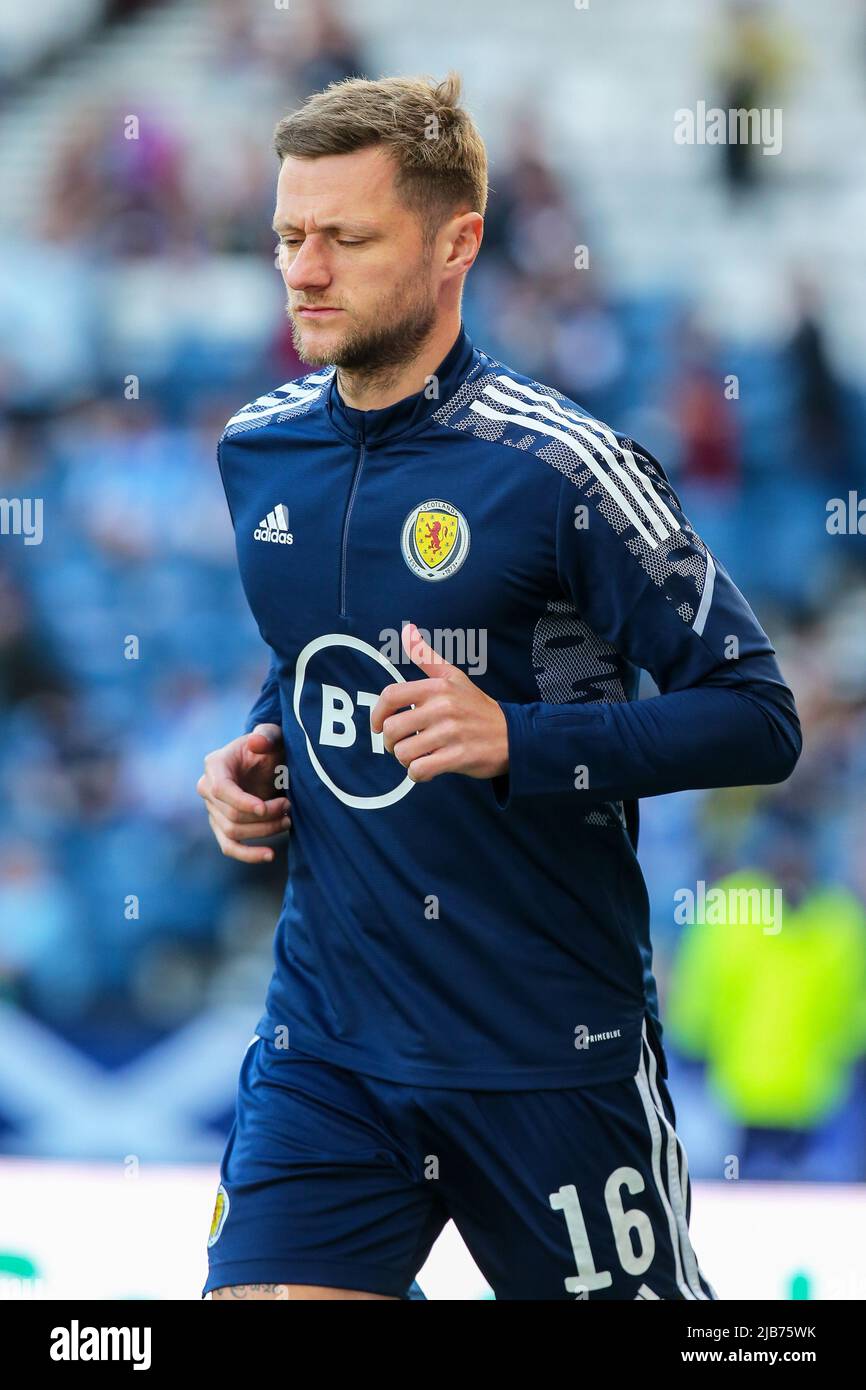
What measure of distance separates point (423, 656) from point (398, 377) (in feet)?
1.57

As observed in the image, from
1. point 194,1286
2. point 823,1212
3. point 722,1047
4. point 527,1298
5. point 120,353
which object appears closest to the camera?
point 527,1298

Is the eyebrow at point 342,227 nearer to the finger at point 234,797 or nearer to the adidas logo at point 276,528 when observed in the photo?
the adidas logo at point 276,528

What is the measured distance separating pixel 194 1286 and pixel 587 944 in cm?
212

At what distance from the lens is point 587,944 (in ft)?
7.27

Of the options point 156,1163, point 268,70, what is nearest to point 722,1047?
point 156,1163

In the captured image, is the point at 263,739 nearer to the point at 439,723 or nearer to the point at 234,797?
the point at 234,797

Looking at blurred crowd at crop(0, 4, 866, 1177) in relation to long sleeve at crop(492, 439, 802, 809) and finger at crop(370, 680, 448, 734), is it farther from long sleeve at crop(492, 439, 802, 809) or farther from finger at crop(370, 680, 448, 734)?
finger at crop(370, 680, 448, 734)

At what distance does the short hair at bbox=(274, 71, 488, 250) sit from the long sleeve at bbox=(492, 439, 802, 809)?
0.40m

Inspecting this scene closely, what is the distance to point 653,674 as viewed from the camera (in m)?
2.12

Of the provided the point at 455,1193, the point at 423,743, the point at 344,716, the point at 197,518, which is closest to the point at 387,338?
the point at 344,716

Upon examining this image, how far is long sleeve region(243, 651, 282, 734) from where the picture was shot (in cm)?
244

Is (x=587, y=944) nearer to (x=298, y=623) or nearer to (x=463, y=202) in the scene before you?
(x=298, y=623)

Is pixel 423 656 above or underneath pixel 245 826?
above

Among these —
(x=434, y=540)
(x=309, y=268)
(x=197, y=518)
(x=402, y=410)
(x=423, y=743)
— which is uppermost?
(x=197, y=518)
